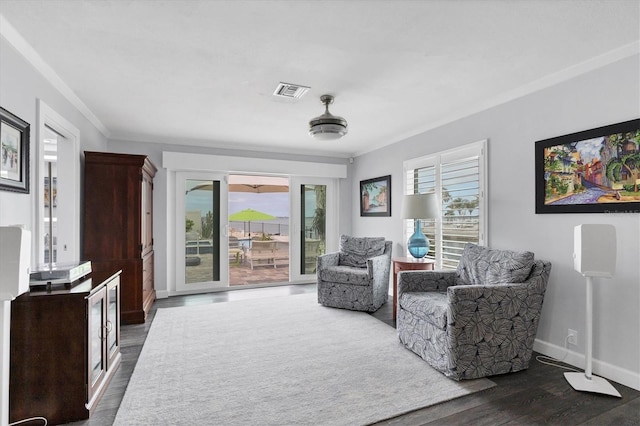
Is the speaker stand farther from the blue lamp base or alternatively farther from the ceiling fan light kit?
the ceiling fan light kit

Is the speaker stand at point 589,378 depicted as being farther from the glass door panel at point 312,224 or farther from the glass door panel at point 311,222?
the glass door panel at point 312,224

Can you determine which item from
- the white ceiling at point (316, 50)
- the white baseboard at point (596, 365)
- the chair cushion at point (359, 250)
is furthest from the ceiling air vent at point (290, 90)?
the white baseboard at point (596, 365)

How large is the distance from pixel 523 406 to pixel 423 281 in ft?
4.18

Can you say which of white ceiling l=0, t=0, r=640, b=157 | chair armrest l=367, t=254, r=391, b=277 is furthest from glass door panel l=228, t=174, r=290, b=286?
white ceiling l=0, t=0, r=640, b=157

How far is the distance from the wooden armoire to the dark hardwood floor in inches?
51.1

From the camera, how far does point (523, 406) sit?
216 cm

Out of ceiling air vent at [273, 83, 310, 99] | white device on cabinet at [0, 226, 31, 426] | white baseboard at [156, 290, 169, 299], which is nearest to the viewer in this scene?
white device on cabinet at [0, 226, 31, 426]

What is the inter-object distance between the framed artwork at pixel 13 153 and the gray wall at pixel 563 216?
13.1ft

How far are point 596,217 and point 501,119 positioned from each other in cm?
128

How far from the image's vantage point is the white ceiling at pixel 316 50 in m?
1.96

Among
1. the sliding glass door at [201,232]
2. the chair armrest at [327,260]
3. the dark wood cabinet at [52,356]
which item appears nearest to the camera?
the dark wood cabinet at [52,356]

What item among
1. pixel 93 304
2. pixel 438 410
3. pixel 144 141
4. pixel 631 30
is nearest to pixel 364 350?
pixel 438 410

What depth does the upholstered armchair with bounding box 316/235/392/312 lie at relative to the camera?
4.20m

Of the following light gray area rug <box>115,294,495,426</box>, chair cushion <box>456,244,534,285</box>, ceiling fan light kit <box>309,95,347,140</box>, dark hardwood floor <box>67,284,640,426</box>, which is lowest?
dark hardwood floor <box>67,284,640,426</box>
